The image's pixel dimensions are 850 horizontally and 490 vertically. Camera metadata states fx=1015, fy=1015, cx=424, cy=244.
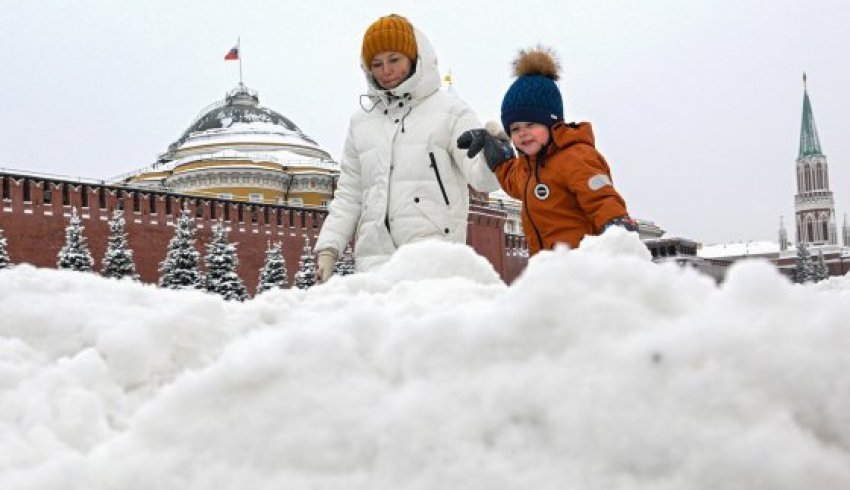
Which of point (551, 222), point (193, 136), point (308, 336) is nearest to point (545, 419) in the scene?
point (308, 336)

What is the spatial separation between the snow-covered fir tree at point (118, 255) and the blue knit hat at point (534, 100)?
73.4ft

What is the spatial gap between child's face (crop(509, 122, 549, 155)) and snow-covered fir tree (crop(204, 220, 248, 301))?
23.1 meters

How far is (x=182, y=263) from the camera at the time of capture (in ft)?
87.8

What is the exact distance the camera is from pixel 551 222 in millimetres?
3977

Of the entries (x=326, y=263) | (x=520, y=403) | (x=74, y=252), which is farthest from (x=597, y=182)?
(x=74, y=252)

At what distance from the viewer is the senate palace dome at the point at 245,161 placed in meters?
37.2

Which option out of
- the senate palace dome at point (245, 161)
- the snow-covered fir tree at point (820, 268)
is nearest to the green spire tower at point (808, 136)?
the snow-covered fir tree at point (820, 268)

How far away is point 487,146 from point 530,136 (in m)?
0.33

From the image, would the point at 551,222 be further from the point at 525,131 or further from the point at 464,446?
the point at 464,446

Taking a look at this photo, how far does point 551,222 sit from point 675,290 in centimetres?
257

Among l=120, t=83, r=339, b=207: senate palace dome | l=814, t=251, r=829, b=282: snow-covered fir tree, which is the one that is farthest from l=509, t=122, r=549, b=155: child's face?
l=814, t=251, r=829, b=282: snow-covered fir tree

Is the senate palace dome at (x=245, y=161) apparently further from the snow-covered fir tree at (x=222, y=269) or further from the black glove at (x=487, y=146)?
the black glove at (x=487, y=146)

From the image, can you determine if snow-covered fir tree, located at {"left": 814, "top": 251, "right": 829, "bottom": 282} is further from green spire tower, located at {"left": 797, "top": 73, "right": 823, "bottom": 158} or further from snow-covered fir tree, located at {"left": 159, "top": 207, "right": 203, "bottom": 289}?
snow-covered fir tree, located at {"left": 159, "top": 207, "right": 203, "bottom": 289}

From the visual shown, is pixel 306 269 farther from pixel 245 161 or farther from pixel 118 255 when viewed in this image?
pixel 245 161
